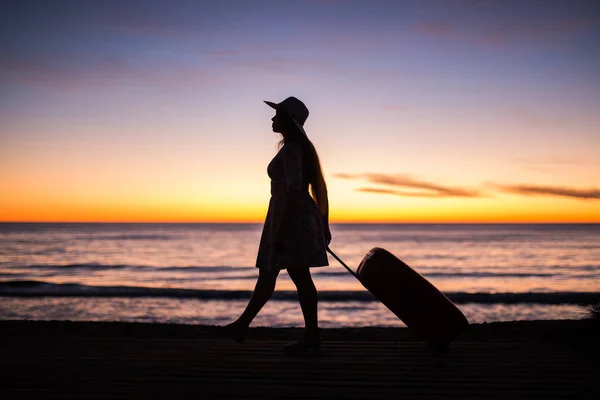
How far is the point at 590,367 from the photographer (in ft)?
10.8

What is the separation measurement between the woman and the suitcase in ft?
1.07

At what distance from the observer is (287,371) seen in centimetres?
323

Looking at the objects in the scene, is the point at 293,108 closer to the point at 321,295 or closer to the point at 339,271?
the point at 321,295

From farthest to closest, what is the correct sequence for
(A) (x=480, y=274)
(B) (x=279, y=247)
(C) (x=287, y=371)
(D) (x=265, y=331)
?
(A) (x=480, y=274)
(D) (x=265, y=331)
(B) (x=279, y=247)
(C) (x=287, y=371)

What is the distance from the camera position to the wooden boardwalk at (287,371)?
2.76 meters

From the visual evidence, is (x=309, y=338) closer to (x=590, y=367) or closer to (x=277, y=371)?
(x=277, y=371)

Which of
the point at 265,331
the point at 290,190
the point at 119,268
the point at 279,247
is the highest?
the point at 290,190

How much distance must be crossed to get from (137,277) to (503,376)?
21.7m

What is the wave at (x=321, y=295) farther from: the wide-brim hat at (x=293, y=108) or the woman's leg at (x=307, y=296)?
the wide-brim hat at (x=293, y=108)

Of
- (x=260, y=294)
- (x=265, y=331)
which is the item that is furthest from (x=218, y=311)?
(x=260, y=294)

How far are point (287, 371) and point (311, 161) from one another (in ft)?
4.99

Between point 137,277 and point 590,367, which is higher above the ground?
point 590,367

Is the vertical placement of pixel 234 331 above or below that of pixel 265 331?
above

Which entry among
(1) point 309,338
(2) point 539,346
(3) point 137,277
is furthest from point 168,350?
(3) point 137,277
